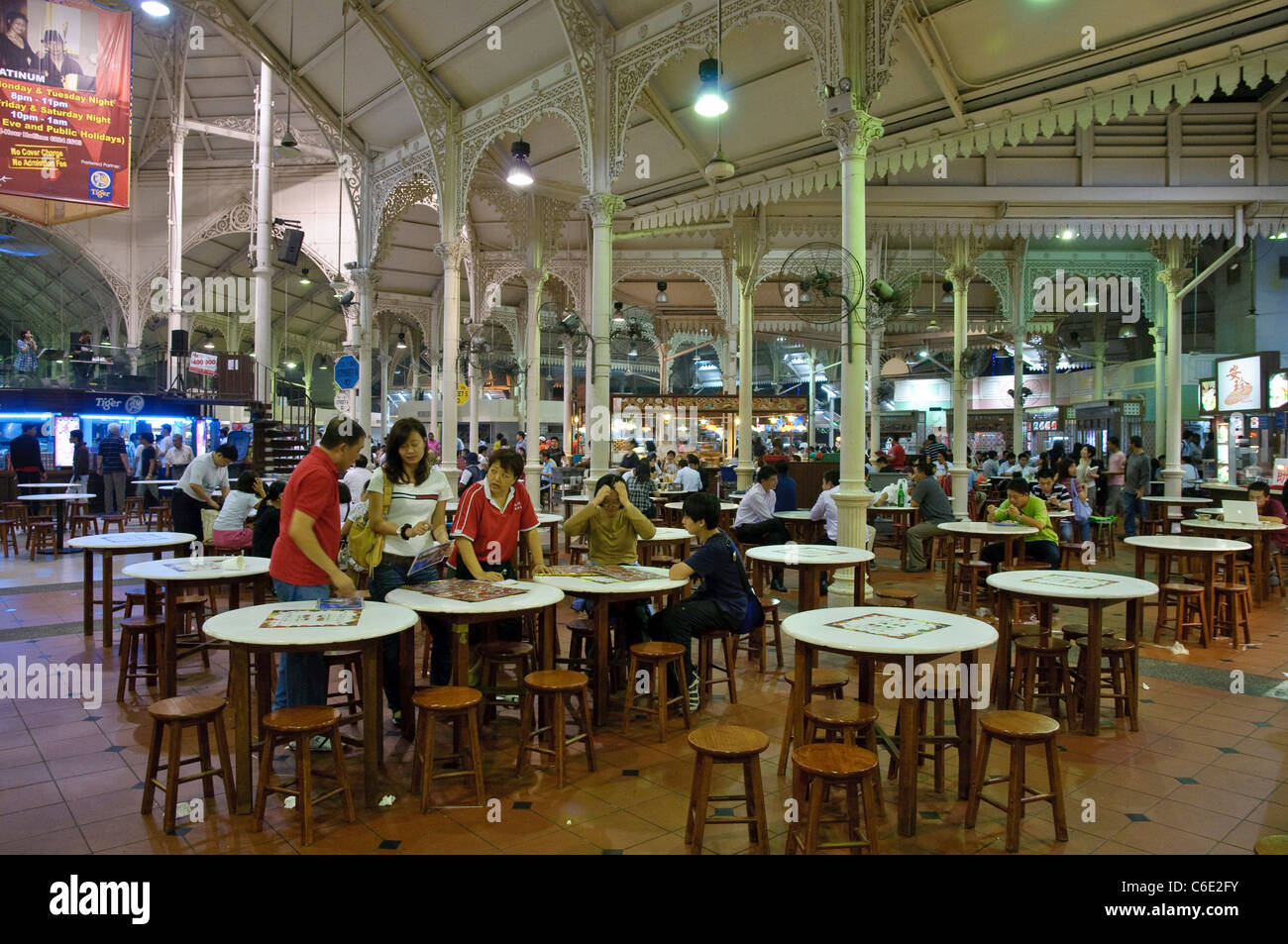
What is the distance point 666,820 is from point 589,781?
1.85ft

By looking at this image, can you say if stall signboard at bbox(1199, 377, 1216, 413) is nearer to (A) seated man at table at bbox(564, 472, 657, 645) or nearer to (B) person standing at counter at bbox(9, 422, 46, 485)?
(A) seated man at table at bbox(564, 472, 657, 645)

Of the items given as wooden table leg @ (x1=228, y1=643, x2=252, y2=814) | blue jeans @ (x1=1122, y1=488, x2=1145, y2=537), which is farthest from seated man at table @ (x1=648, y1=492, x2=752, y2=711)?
blue jeans @ (x1=1122, y1=488, x2=1145, y2=537)

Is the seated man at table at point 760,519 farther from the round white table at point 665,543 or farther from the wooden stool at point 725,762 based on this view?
the wooden stool at point 725,762

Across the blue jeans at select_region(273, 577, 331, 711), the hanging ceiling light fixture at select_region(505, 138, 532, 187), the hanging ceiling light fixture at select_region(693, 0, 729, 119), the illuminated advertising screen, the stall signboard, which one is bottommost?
the blue jeans at select_region(273, 577, 331, 711)

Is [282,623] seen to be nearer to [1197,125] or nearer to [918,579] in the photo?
[918,579]

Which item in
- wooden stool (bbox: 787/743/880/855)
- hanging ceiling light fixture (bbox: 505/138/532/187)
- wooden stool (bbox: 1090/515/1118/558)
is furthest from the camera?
wooden stool (bbox: 1090/515/1118/558)

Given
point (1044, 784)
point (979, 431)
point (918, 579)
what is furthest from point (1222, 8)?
point (979, 431)

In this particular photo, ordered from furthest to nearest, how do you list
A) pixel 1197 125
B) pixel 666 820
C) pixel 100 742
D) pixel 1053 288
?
pixel 1053 288, pixel 1197 125, pixel 100 742, pixel 666 820

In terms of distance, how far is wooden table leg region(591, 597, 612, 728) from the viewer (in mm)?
4422

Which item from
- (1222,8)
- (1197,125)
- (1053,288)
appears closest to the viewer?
(1222,8)

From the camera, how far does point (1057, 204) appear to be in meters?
11.2

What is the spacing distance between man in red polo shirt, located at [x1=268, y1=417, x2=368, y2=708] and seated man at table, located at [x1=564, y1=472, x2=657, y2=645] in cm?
161

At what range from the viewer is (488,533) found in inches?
187

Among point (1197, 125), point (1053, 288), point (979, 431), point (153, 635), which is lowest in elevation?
point (153, 635)
